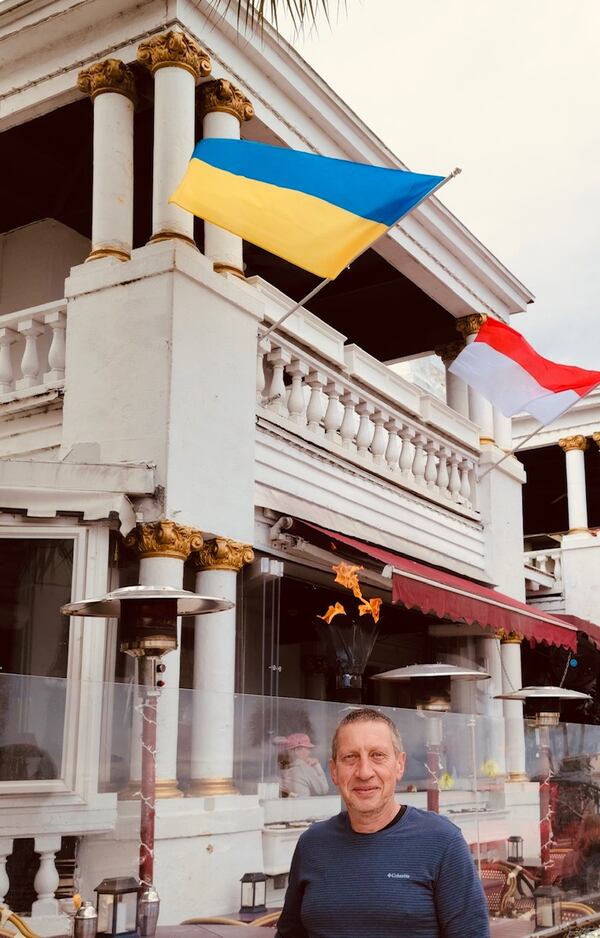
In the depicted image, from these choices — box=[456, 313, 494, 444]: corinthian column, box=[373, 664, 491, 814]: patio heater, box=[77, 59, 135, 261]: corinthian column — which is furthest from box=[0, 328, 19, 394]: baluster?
box=[456, 313, 494, 444]: corinthian column

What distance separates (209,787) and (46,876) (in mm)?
1786

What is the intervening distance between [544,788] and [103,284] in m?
5.42

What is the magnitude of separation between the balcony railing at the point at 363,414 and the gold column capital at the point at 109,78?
216 centimetres

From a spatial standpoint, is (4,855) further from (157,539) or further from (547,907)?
(547,907)

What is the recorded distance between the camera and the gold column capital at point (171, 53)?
31.8 ft

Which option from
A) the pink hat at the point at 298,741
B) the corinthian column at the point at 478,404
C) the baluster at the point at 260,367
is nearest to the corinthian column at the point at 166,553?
the pink hat at the point at 298,741

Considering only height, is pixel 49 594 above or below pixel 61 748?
above

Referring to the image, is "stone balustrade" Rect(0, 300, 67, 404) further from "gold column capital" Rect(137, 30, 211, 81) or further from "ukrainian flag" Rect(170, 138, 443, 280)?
"gold column capital" Rect(137, 30, 211, 81)

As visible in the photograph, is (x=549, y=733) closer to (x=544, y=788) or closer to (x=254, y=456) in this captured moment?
(x=544, y=788)

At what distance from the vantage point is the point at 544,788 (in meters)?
8.80

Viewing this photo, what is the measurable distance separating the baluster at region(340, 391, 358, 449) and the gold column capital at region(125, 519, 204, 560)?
3462 millimetres

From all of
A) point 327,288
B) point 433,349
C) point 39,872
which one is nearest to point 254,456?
point 39,872

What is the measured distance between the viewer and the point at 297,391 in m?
10.8

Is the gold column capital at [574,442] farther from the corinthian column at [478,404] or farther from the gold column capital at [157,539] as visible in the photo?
the gold column capital at [157,539]
